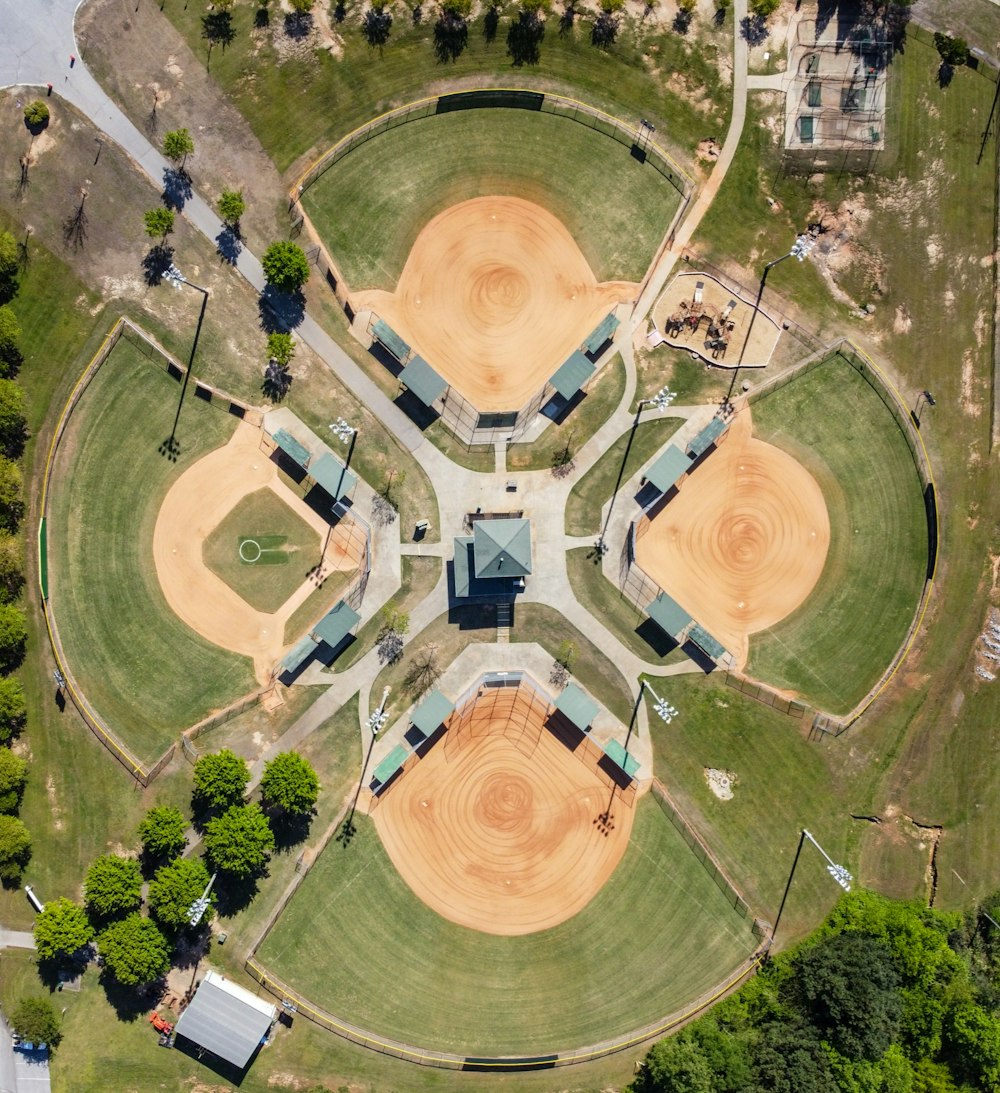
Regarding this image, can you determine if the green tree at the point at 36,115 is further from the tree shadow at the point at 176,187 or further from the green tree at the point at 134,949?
the green tree at the point at 134,949

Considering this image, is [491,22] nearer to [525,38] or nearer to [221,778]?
[525,38]

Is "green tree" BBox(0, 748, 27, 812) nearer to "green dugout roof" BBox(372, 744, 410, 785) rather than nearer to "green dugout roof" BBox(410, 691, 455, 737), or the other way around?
"green dugout roof" BBox(372, 744, 410, 785)

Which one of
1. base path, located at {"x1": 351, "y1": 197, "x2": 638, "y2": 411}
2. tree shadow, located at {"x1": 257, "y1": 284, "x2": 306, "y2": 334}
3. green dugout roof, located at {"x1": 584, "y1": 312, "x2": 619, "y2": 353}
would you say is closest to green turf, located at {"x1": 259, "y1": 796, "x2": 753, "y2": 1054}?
base path, located at {"x1": 351, "y1": 197, "x2": 638, "y2": 411}

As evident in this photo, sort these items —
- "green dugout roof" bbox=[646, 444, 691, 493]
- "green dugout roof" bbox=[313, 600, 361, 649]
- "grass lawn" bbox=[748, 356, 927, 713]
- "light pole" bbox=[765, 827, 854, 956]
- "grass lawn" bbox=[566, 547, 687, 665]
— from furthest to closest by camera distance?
"grass lawn" bbox=[748, 356, 927, 713], "grass lawn" bbox=[566, 547, 687, 665], "light pole" bbox=[765, 827, 854, 956], "green dugout roof" bbox=[646, 444, 691, 493], "green dugout roof" bbox=[313, 600, 361, 649]

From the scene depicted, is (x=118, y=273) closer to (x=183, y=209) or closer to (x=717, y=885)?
(x=183, y=209)

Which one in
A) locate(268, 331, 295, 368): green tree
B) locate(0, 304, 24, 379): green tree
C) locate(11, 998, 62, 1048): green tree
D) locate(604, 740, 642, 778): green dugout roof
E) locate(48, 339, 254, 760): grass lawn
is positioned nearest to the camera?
locate(11, 998, 62, 1048): green tree

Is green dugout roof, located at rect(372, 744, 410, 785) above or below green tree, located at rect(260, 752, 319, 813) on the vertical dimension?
above
